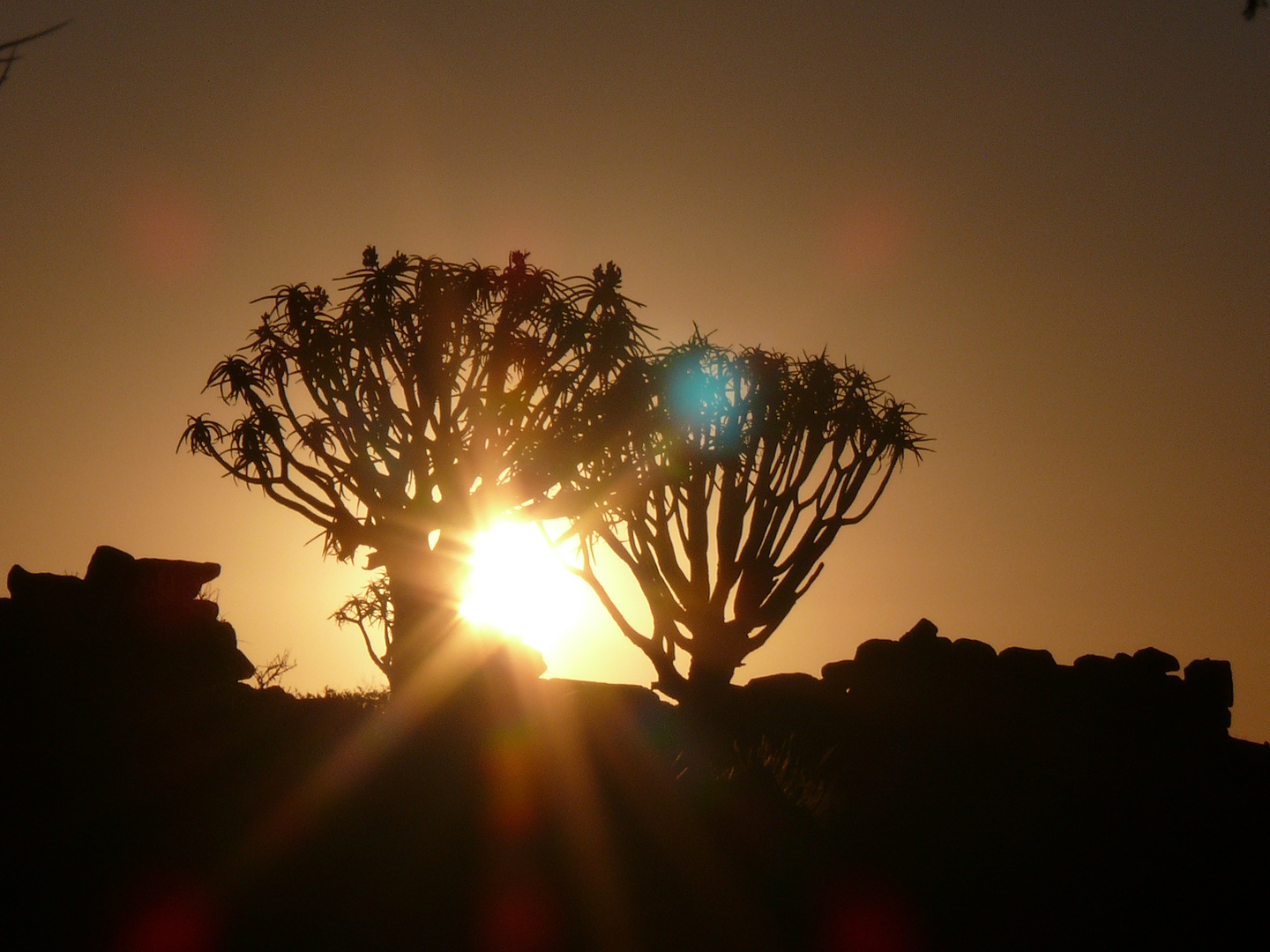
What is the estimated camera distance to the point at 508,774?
25.2 feet

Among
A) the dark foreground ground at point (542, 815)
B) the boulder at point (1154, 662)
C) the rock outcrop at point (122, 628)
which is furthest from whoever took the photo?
the boulder at point (1154, 662)

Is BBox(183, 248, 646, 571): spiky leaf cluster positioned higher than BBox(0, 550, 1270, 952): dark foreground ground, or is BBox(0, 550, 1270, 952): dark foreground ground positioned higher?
BBox(183, 248, 646, 571): spiky leaf cluster

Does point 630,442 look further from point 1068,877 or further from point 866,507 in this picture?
point 1068,877

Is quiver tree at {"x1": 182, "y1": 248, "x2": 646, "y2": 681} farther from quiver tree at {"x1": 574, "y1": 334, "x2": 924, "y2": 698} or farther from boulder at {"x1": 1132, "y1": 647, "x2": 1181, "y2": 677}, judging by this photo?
boulder at {"x1": 1132, "y1": 647, "x2": 1181, "y2": 677}

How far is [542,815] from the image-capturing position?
715 centimetres

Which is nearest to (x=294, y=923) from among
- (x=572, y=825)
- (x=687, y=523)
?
(x=572, y=825)

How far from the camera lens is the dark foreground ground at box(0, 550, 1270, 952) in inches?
241

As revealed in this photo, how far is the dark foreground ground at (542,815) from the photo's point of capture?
6.11 metres

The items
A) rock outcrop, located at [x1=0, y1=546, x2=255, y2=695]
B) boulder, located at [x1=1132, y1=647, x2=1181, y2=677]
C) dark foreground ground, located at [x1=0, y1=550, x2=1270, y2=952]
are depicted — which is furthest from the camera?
boulder, located at [x1=1132, y1=647, x2=1181, y2=677]

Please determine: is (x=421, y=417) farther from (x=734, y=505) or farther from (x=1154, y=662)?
(x=1154, y=662)

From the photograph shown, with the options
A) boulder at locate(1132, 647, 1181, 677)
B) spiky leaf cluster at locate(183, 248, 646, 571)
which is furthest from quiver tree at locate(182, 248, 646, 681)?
boulder at locate(1132, 647, 1181, 677)

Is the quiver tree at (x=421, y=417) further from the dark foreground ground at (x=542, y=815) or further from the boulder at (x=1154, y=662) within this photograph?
the boulder at (x=1154, y=662)

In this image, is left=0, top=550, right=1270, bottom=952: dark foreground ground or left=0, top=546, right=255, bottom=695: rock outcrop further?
left=0, top=546, right=255, bottom=695: rock outcrop

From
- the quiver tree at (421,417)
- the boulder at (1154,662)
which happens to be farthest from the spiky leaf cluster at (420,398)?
the boulder at (1154,662)
